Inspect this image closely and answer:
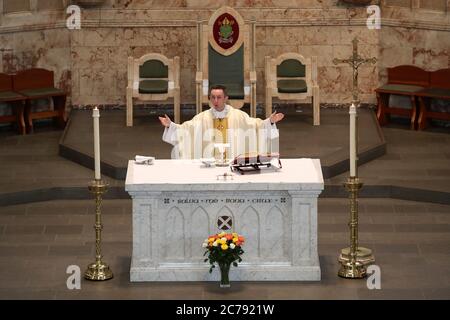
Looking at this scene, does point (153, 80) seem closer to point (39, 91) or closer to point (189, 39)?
point (189, 39)

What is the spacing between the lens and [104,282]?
11.4 m


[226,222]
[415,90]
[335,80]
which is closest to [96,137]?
[226,222]

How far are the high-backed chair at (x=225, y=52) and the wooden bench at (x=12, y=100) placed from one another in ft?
7.40

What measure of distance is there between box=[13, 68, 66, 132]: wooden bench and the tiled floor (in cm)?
316

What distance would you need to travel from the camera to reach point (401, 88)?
56.5 feet

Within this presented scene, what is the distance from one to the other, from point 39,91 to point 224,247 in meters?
6.99

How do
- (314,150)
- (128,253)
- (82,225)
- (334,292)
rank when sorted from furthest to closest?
(314,150)
(82,225)
(128,253)
(334,292)

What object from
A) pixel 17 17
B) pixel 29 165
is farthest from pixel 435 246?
pixel 17 17

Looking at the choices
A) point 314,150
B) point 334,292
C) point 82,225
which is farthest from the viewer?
point 314,150

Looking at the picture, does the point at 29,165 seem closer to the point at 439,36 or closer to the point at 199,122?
the point at 199,122

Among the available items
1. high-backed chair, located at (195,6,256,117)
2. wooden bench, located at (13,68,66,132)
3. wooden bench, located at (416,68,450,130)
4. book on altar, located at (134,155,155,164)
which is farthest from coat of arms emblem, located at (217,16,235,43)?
book on altar, located at (134,155,155,164)

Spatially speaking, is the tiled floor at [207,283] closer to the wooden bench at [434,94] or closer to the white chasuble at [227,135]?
the white chasuble at [227,135]

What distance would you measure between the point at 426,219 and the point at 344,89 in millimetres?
4749

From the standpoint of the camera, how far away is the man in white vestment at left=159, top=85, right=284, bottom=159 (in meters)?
12.6
